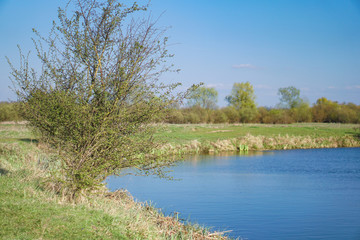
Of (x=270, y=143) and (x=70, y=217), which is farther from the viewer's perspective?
(x=270, y=143)

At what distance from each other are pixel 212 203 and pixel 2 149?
449 inches

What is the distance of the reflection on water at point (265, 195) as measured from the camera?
13.3m

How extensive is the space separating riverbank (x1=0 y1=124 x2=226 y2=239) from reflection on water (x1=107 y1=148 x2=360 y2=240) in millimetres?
2904

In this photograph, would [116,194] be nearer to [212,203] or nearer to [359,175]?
[212,203]

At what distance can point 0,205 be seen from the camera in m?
8.38

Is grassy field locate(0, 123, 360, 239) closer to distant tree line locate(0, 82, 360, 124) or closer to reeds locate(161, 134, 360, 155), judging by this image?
reeds locate(161, 134, 360, 155)

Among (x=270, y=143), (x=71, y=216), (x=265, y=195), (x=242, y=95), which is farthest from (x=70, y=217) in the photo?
(x=242, y=95)

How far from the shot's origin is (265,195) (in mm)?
18234

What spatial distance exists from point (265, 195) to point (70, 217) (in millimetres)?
11921

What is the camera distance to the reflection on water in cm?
1327

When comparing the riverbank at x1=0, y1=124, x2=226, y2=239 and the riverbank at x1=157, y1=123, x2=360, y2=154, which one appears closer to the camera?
the riverbank at x1=0, y1=124, x2=226, y2=239

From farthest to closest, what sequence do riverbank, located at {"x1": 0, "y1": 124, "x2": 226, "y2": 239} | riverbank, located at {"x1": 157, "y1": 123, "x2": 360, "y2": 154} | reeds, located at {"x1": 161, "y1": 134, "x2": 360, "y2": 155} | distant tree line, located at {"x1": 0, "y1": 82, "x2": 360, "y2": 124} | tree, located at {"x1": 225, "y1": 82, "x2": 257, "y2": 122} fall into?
tree, located at {"x1": 225, "y1": 82, "x2": 257, "y2": 122} < distant tree line, located at {"x1": 0, "y1": 82, "x2": 360, "y2": 124} < riverbank, located at {"x1": 157, "y1": 123, "x2": 360, "y2": 154} < reeds, located at {"x1": 161, "y1": 134, "x2": 360, "y2": 155} < riverbank, located at {"x1": 0, "y1": 124, "x2": 226, "y2": 239}

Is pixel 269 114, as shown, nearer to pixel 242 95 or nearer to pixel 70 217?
pixel 242 95

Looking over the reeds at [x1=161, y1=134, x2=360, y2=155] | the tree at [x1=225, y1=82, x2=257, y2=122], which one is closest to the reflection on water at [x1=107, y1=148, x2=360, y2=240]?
the reeds at [x1=161, y1=134, x2=360, y2=155]
